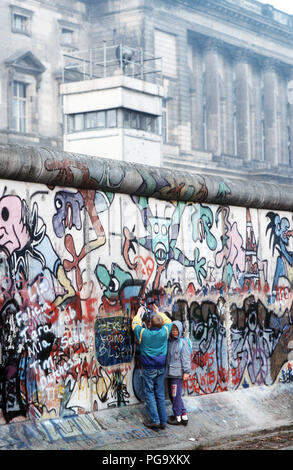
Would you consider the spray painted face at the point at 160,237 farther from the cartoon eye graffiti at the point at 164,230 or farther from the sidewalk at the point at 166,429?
the sidewalk at the point at 166,429

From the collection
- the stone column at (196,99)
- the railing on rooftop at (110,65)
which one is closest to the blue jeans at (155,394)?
the railing on rooftop at (110,65)

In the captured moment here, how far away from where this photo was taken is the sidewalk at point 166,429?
395 inches

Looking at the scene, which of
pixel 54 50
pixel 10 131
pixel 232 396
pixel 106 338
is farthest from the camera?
pixel 54 50

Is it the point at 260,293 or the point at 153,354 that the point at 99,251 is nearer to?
the point at 153,354

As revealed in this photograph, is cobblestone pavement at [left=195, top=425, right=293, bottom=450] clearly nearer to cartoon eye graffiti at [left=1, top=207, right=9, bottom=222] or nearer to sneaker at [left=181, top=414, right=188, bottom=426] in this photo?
sneaker at [left=181, top=414, right=188, bottom=426]

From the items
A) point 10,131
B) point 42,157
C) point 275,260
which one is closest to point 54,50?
point 10,131

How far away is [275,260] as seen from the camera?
15.0 metres

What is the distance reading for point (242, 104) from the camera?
257 feet

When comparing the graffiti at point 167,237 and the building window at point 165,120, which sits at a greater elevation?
the building window at point 165,120

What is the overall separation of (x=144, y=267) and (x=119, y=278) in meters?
0.56

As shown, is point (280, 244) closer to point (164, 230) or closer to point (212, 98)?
point (164, 230)

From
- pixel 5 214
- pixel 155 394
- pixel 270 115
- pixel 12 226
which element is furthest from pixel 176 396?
pixel 270 115

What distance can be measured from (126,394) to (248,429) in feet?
6.26

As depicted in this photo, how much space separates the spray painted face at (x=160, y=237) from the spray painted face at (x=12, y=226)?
242 centimetres
